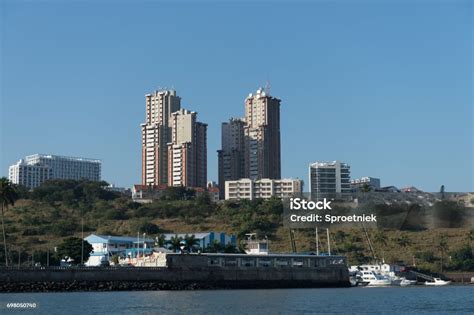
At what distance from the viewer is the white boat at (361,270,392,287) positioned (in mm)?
124575

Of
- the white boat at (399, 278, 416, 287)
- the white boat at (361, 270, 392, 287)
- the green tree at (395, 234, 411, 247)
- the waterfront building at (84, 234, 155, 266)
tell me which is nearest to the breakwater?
the white boat at (361, 270, 392, 287)

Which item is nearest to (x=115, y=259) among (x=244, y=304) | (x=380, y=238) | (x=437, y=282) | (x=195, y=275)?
(x=195, y=275)

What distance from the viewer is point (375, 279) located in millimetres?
125875

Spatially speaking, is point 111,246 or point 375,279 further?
point 111,246

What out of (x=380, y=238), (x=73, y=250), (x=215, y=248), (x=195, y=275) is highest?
(x=380, y=238)

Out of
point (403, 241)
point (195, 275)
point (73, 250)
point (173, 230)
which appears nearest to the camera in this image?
point (195, 275)

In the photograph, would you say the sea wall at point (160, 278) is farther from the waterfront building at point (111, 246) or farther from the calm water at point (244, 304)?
the waterfront building at point (111, 246)

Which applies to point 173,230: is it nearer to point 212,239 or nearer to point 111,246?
point 212,239

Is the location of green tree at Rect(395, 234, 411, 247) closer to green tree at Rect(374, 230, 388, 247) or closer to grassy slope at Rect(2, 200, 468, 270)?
grassy slope at Rect(2, 200, 468, 270)

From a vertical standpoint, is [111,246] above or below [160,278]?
above

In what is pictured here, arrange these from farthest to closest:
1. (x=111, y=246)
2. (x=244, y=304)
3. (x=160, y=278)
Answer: (x=111, y=246) < (x=160, y=278) < (x=244, y=304)

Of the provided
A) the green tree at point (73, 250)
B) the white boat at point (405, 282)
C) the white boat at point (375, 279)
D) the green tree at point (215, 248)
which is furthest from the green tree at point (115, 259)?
the white boat at point (405, 282)

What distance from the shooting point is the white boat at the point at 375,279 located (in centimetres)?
12457

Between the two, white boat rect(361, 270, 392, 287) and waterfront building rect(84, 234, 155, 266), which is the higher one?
waterfront building rect(84, 234, 155, 266)
